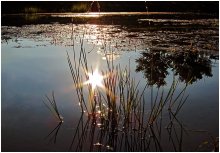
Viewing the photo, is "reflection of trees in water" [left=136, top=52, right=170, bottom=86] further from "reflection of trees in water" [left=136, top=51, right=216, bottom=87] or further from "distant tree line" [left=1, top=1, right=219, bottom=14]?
"distant tree line" [left=1, top=1, right=219, bottom=14]

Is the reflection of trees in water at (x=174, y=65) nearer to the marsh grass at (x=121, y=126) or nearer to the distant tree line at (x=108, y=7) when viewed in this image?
the marsh grass at (x=121, y=126)

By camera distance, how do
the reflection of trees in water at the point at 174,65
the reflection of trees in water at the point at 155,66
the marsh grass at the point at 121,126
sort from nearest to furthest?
the marsh grass at the point at 121,126
the reflection of trees in water at the point at 155,66
the reflection of trees in water at the point at 174,65

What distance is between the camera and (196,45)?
8078 millimetres

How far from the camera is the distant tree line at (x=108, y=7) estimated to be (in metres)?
20.1

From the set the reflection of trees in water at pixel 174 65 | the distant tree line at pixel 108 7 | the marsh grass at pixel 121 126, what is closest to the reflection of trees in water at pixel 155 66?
the reflection of trees in water at pixel 174 65

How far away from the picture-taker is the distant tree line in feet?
65.9

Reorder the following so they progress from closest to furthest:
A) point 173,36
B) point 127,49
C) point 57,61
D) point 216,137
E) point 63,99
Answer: point 216,137
point 63,99
point 57,61
point 127,49
point 173,36

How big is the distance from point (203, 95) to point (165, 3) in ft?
73.2

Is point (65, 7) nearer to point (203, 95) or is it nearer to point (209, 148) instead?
point (203, 95)

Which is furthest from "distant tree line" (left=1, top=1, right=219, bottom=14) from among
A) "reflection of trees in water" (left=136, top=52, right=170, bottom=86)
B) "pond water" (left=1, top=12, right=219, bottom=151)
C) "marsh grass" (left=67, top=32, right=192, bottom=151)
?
"marsh grass" (left=67, top=32, right=192, bottom=151)

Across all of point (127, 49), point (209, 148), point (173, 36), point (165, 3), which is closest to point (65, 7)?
point (165, 3)

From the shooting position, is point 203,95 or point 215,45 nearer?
point 203,95

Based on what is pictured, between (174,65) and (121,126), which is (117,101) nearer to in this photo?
(121,126)

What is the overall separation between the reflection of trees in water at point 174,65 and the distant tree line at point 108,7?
12.5 meters
